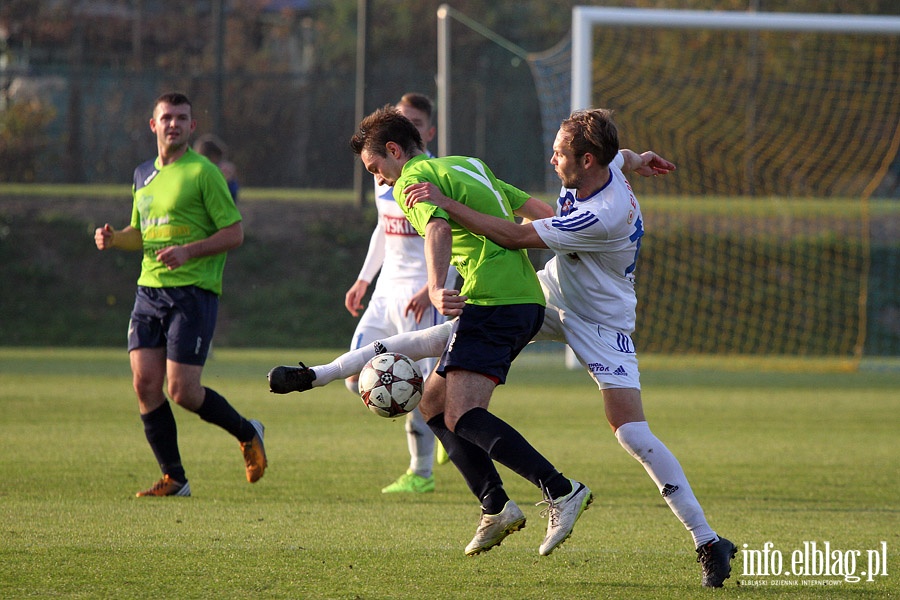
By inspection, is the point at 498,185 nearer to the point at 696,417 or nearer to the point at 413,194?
the point at 413,194

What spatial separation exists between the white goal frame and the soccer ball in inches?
333

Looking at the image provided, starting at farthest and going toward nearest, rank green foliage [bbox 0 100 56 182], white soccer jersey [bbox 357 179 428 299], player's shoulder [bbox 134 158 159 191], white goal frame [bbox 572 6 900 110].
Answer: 1. green foliage [bbox 0 100 56 182]
2. white goal frame [bbox 572 6 900 110]
3. white soccer jersey [bbox 357 179 428 299]
4. player's shoulder [bbox 134 158 159 191]

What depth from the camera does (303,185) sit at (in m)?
24.7

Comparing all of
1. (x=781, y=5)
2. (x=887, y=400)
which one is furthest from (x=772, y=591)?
(x=781, y=5)

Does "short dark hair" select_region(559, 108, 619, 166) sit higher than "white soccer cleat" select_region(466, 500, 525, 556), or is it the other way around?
"short dark hair" select_region(559, 108, 619, 166)

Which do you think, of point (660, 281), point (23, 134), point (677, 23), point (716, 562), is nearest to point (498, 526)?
point (716, 562)

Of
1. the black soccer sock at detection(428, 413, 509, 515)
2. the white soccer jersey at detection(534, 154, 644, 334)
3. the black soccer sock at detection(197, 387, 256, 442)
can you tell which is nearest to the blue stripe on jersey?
the white soccer jersey at detection(534, 154, 644, 334)

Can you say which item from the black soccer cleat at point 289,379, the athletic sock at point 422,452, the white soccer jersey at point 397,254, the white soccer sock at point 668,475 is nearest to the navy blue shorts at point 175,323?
the white soccer jersey at point 397,254

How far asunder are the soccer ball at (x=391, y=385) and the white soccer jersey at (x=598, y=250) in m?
0.69

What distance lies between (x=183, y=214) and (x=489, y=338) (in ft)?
8.33

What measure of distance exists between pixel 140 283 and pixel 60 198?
674 inches

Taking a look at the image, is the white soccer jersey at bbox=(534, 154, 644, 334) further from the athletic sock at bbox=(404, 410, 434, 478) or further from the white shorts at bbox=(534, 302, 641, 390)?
the athletic sock at bbox=(404, 410, 434, 478)

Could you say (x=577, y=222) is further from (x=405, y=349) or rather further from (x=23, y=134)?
(x=23, y=134)

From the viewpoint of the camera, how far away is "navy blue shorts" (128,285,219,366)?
648 cm
